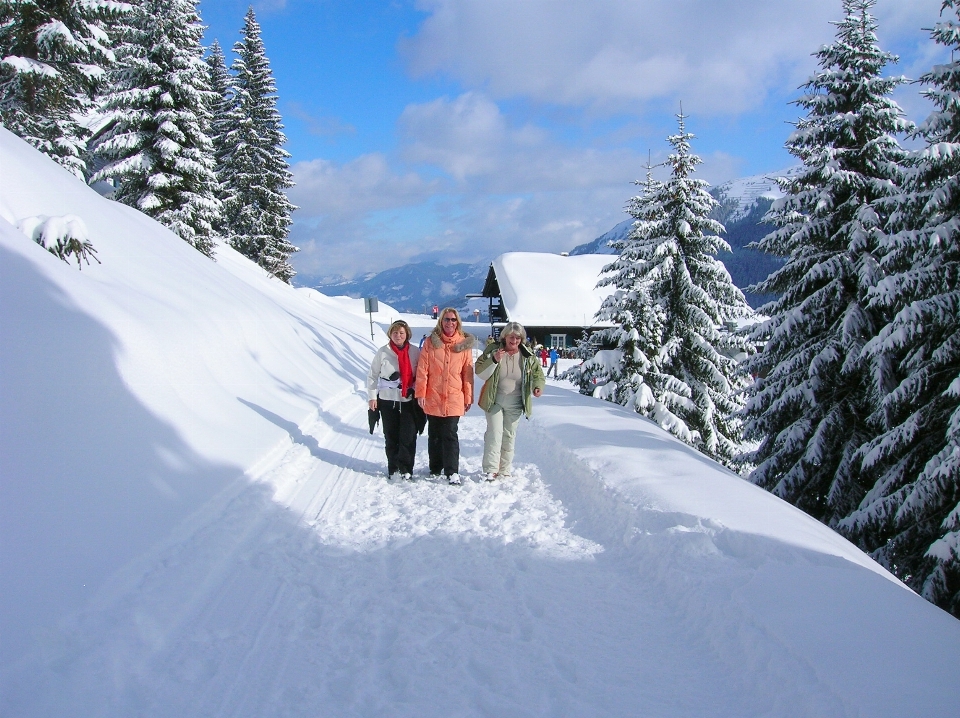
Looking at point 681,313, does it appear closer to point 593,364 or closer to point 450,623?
point 593,364

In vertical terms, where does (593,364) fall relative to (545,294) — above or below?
below

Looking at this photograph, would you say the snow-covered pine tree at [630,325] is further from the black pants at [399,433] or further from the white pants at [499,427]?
the black pants at [399,433]

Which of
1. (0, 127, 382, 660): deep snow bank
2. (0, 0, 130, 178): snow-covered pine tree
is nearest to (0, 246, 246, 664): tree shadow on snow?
(0, 127, 382, 660): deep snow bank

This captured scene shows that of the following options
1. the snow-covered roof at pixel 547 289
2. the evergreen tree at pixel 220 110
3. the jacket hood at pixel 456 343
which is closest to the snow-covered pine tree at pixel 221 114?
the evergreen tree at pixel 220 110

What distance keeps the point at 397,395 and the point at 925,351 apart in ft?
24.9

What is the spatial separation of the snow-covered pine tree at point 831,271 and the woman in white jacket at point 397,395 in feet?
24.9

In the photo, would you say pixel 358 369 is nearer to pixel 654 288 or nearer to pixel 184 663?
pixel 654 288

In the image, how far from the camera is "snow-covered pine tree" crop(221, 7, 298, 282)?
30.3 m

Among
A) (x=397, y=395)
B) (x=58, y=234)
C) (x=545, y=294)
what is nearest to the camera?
(x=397, y=395)

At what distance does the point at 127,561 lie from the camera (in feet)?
11.7

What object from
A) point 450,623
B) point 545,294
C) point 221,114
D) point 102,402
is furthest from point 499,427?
point 545,294

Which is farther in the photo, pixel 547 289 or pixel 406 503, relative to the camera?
pixel 547 289

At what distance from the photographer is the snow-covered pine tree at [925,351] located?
720 centimetres

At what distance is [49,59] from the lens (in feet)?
48.6
